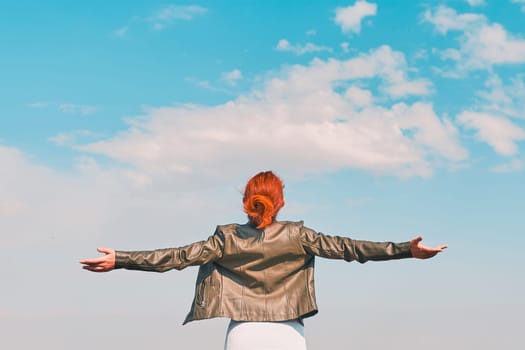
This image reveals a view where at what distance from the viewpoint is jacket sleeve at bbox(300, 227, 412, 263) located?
776 centimetres

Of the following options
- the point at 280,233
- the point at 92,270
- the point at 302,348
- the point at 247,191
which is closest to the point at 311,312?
the point at 302,348

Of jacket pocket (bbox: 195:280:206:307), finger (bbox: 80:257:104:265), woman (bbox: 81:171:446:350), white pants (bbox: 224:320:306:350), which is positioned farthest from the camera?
jacket pocket (bbox: 195:280:206:307)

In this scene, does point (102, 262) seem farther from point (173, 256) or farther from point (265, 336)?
point (265, 336)

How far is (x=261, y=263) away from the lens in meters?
7.90

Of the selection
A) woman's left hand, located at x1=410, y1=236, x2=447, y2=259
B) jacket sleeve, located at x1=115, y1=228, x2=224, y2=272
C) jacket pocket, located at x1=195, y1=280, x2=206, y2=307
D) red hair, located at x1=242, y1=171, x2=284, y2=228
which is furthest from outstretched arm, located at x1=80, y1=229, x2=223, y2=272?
woman's left hand, located at x1=410, y1=236, x2=447, y2=259

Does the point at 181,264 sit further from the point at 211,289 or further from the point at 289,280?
the point at 289,280

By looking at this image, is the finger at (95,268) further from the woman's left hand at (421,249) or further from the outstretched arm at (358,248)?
the woman's left hand at (421,249)

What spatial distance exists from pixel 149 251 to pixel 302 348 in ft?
6.84

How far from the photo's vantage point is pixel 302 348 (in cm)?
775

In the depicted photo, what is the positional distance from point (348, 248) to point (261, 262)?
3.37 feet

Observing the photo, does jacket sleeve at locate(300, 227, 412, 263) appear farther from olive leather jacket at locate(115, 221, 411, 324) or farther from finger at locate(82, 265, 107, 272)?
finger at locate(82, 265, 107, 272)

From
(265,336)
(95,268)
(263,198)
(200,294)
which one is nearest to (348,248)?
(263,198)

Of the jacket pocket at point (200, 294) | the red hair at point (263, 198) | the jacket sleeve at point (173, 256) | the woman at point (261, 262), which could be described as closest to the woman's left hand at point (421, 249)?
the woman at point (261, 262)

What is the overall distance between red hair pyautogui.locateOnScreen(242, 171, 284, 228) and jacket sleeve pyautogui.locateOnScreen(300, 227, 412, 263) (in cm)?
46
